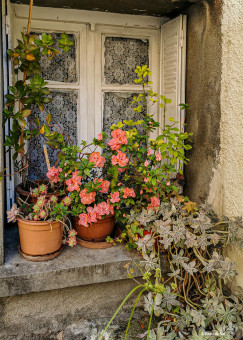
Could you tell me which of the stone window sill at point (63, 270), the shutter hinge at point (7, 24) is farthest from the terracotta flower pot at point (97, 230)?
the shutter hinge at point (7, 24)

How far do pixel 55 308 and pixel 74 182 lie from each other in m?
0.92

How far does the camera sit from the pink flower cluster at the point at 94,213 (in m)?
2.69

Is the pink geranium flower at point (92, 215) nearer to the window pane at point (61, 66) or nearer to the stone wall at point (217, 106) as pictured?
the stone wall at point (217, 106)

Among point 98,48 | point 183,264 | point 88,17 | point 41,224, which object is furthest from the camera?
point 98,48

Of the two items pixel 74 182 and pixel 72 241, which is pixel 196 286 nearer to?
pixel 72 241

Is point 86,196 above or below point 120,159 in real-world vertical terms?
below

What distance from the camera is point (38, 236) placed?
102 inches

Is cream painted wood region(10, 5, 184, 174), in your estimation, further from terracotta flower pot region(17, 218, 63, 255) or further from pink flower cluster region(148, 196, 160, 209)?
terracotta flower pot region(17, 218, 63, 255)

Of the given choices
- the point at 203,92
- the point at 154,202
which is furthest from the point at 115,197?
the point at 203,92

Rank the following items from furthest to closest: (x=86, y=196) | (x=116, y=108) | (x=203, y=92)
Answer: (x=116, y=108) → (x=203, y=92) → (x=86, y=196)

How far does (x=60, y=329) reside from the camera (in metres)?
2.60

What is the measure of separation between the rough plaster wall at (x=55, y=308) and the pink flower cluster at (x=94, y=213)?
479mm

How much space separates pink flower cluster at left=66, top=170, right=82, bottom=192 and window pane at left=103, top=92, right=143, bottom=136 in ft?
2.82

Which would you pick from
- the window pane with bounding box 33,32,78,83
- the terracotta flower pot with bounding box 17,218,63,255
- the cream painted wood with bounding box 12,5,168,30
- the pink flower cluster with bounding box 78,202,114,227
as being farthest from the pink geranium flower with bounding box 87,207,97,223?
the cream painted wood with bounding box 12,5,168,30
